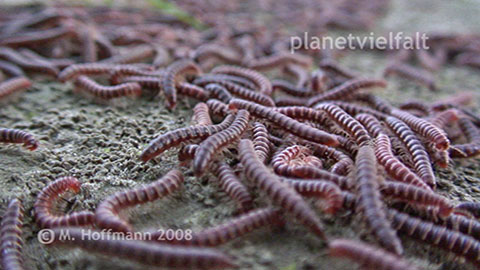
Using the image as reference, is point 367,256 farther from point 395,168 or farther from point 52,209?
point 52,209

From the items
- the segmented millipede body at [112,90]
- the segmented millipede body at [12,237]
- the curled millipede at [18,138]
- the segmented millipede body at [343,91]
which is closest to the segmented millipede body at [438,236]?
the segmented millipede body at [343,91]

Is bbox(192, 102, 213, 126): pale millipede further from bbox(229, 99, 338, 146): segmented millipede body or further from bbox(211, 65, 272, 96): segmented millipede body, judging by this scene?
bbox(211, 65, 272, 96): segmented millipede body

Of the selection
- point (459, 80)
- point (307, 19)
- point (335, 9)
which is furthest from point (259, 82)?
point (335, 9)

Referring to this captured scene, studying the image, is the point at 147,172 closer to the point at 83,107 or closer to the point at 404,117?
the point at 83,107

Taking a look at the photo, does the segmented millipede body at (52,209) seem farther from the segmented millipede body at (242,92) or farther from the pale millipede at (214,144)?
the segmented millipede body at (242,92)

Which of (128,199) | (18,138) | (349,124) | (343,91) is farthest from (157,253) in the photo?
(343,91)

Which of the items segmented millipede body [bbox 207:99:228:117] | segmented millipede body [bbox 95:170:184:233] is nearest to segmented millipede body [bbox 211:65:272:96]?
segmented millipede body [bbox 207:99:228:117]

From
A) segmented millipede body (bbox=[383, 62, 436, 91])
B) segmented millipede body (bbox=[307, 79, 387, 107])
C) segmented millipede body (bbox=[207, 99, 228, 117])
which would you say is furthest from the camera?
segmented millipede body (bbox=[383, 62, 436, 91])
